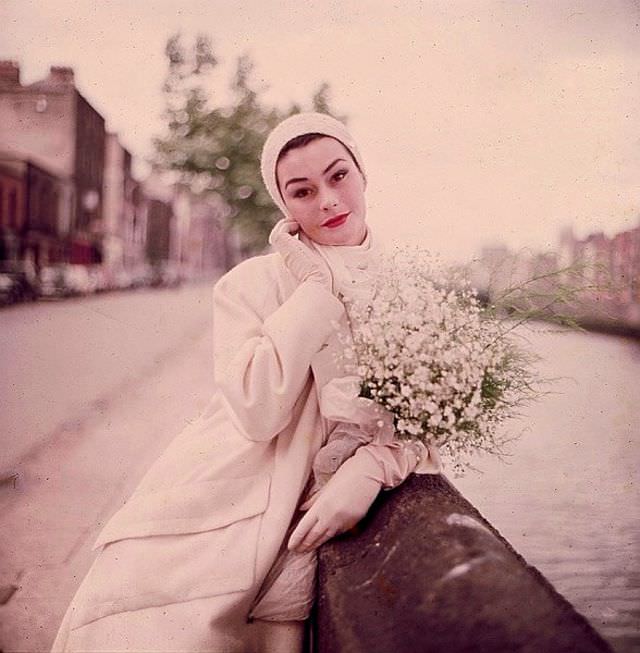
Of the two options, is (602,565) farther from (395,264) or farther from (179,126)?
(179,126)

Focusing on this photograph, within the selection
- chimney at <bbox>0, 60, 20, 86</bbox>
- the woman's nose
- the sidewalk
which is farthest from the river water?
chimney at <bbox>0, 60, 20, 86</bbox>

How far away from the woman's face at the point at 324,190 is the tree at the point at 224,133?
29 centimetres

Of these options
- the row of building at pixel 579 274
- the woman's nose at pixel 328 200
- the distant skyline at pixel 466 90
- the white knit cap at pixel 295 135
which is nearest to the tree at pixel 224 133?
the distant skyline at pixel 466 90

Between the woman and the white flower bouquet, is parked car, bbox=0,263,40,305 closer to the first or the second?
the woman

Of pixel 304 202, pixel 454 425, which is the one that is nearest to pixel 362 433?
pixel 454 425

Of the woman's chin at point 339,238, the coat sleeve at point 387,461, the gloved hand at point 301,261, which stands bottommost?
the coat sleeve at point 387,461

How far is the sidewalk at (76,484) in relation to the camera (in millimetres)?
2307

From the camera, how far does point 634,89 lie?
7.84 feet

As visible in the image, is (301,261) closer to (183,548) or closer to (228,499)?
(228,499)

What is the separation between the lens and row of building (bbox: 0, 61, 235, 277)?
2.50 metres

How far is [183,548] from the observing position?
199 centimetres

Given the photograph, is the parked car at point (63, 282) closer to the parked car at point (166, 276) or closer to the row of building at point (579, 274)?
the parked car at point (166, 276)

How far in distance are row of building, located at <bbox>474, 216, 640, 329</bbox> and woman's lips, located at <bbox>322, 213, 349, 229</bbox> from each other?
0.46 metres

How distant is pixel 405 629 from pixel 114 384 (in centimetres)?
138
